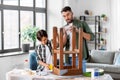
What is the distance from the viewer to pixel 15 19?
543cm

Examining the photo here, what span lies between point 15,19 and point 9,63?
45.8 inches

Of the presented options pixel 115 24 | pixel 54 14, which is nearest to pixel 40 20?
pixel 54 14

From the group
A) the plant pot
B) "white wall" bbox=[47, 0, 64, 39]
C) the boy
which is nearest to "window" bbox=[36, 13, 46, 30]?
"white wall" bbox=[47, 0, 64, 39]

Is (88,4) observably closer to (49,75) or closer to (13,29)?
(13,29)

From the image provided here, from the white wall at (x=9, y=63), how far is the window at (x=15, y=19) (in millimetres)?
329

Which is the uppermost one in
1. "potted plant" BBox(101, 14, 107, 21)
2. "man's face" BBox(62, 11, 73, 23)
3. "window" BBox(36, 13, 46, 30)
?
"potted plant" BBox(101, 14, 107, 21)

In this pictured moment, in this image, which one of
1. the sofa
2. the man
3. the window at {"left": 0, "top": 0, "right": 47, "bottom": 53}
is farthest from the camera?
the sofa

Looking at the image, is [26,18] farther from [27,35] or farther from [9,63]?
[9,63]

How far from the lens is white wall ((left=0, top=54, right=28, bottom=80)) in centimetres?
456

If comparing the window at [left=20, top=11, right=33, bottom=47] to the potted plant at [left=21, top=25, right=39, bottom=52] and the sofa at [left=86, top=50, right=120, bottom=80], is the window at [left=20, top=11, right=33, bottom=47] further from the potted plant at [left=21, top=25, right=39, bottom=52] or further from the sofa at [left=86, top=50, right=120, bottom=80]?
the sofa at [left=86, top=50, right=120, bottom=80]

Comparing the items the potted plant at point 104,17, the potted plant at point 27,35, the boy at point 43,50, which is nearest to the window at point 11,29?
the potted plant at point 27,35

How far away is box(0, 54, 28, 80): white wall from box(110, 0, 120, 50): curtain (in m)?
3.07

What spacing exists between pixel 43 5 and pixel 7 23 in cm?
147

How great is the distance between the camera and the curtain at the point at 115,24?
7.07m
